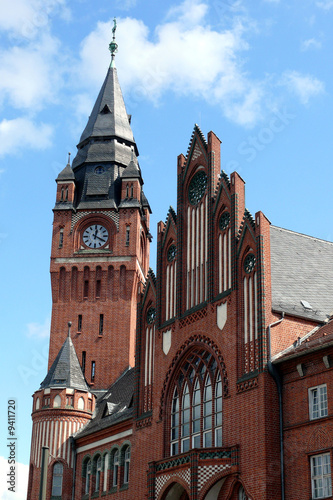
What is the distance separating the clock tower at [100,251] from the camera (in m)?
60.6

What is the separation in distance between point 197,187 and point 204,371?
10039 millimetres

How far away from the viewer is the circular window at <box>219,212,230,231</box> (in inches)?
1535

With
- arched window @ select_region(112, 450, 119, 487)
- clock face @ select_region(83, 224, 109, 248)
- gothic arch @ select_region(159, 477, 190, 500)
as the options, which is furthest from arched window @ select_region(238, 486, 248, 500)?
clock face @ select_region(83, 224, 109, 248)

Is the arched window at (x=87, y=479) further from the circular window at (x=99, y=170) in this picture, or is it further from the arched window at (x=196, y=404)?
the circular window at (x=99, y=170)

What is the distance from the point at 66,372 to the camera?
53.7 metres

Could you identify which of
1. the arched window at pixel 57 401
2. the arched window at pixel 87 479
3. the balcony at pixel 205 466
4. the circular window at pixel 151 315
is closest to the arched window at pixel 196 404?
the balcony at pixel 205 466

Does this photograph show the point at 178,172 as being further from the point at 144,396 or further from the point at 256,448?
the point at 256,448

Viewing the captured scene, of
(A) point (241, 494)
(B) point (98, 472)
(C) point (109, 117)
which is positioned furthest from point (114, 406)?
(C) point (109, 117)

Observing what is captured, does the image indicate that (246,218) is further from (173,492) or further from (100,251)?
(100,251)

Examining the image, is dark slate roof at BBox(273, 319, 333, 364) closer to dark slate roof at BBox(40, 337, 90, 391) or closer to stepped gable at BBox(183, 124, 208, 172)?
stepped gable at BBox(183, 124, 208, 172)

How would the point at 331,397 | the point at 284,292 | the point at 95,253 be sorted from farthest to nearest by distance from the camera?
the point at 95,253, the point at 284,292, the point at 331,397

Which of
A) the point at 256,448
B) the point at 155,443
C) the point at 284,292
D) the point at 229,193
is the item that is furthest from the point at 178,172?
the point at 256,448

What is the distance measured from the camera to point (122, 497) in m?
43.3

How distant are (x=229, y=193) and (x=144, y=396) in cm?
1175
